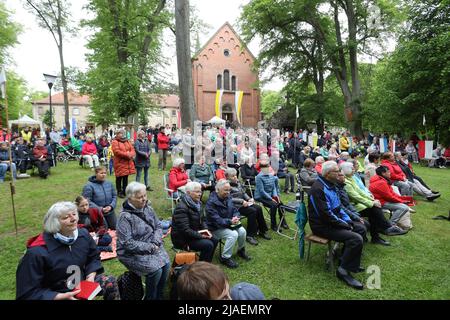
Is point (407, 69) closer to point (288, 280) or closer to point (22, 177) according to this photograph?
point (288, 280)

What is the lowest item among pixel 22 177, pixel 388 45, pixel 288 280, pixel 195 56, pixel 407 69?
pixel 288 280

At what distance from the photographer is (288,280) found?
3855mm

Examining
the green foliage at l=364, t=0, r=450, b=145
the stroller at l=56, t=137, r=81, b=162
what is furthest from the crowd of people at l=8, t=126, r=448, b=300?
the green foliage at l=364, t=0, r=450, b=145

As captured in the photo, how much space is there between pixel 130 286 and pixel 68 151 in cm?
1363

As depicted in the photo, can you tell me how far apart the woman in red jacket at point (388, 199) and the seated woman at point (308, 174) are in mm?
1340

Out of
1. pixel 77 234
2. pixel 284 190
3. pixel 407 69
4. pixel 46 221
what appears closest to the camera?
pixel 46 221

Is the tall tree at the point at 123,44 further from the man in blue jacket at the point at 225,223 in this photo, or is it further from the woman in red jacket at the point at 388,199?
the woman in red jacket at the point at 388,199

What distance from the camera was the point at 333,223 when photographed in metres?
3.94

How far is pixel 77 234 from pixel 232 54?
34.3 metres

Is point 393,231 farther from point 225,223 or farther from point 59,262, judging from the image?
point 59,262

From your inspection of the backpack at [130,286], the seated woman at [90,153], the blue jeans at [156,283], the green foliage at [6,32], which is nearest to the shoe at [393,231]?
the blue jeans at [156,283]

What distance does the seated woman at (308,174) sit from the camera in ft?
22.5
